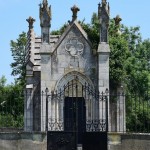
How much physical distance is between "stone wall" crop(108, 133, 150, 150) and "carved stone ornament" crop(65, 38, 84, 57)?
945cm

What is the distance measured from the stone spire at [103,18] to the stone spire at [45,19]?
2.69 meters

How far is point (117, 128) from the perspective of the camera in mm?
32031

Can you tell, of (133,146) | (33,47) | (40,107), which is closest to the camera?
(133,146)

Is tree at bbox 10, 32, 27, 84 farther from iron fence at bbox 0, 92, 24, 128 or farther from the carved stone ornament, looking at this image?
the carved stone ornament

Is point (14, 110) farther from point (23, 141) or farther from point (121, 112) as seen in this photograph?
point (23, 141)

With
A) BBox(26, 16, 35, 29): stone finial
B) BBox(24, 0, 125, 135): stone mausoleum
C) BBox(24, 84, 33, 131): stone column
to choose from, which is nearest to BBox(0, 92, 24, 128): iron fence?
BBox(26, 16, 35, 29): stone finial

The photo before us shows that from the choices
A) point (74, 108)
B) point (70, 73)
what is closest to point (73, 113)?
point (74, 108)

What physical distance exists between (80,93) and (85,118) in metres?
1.38

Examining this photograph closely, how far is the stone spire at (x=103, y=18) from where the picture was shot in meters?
32.0

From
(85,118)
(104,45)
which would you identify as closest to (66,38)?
(104,45)

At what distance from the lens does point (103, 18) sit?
1265 inches

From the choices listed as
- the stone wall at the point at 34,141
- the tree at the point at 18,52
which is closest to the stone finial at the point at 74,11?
the stone wall at the point at 34,141

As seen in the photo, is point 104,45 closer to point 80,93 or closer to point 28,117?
point 80,93

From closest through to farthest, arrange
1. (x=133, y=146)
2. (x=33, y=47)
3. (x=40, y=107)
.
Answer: (x=133, y=146), (x=40, y=107), (x=33, y=47)
